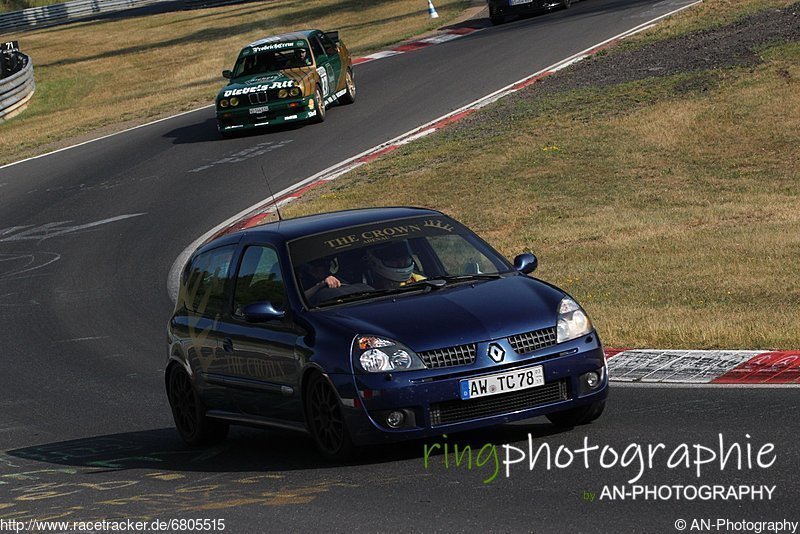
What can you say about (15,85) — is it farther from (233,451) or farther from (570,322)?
(570,322)

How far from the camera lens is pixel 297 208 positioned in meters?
21.4

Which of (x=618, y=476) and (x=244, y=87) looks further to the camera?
(x=244, y=87)

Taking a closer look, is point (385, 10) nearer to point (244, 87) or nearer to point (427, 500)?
point (244, 87)

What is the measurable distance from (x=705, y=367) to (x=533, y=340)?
249 cm

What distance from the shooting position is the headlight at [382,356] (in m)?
7.75

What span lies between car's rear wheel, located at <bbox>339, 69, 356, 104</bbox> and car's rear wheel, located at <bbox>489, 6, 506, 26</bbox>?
31.7 ft

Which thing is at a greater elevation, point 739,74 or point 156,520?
point 156,520

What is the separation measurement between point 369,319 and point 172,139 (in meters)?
21.9

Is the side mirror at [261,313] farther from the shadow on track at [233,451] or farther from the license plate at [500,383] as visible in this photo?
the license plate at [500,383]

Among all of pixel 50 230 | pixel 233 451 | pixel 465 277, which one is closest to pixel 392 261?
pixel 465 277

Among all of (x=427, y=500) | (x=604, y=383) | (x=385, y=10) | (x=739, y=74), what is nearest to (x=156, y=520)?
(x=427, y=500)

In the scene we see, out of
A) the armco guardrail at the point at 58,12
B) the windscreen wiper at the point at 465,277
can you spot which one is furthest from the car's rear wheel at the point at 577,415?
the armco guardrail at the point at 58,12

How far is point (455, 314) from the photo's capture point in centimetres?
796

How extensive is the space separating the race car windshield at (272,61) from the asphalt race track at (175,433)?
2.29m
